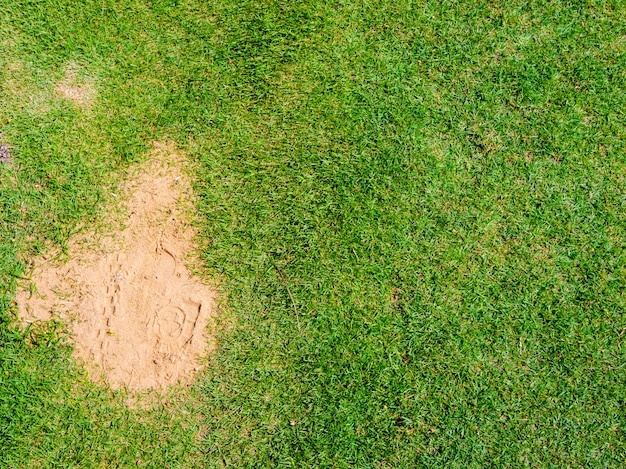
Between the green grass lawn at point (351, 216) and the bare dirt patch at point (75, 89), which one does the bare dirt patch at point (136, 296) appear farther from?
the bare dirt patch at point (75, 89)

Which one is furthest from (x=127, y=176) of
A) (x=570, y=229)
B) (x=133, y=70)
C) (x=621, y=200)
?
(x=621, y=200)

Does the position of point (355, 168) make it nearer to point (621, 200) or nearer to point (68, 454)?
point (621, 200)

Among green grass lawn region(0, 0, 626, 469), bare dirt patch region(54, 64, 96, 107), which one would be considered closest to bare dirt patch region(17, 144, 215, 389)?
green grass lawn region(0, 0, 626, 469)

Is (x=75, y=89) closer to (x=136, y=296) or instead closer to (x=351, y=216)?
(x=136, y=296)

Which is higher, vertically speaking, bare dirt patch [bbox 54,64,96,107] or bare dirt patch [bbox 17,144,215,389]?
bare dirt patch [bbox 54,64,96,107]

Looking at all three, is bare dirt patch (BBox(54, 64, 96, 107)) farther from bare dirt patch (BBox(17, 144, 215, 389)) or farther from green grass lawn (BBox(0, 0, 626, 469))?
bare dirt patch (BBox(17, 144, 215, 389))

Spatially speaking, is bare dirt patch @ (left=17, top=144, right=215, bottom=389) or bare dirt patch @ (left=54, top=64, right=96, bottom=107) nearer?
bare dirt patch @ (left=17, top=144, right=215, bottom=389)
